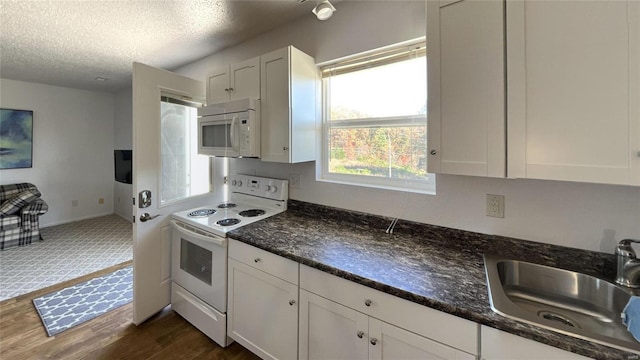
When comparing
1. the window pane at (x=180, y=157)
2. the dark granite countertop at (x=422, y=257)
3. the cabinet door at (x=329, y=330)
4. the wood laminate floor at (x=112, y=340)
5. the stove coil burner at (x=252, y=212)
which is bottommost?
the wood laminate floor at (x=112, y=340)

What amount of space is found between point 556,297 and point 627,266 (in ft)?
0.90

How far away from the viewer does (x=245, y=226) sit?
177 centimetres

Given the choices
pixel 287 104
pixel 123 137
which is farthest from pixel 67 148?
pixel 287 104

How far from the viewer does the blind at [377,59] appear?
163cm

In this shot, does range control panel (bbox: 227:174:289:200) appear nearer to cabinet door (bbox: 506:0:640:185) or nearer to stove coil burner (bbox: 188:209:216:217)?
stove coil burner (bbox: 188:209:216:217)

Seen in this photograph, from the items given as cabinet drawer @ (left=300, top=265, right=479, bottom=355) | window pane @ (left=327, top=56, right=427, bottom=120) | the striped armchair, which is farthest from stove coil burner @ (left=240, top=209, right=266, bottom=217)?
the striped armchair

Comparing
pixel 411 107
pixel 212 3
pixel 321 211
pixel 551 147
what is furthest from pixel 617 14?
pixel 212 3

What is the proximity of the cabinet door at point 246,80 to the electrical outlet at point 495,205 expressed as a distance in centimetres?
168

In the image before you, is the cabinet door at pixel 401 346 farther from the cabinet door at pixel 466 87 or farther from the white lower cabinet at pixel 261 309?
the cabinet door at pixel 466 87

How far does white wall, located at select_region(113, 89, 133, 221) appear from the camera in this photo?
15.6ft

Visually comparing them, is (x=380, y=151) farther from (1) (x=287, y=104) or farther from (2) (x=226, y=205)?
(2) (x=226, y=205)

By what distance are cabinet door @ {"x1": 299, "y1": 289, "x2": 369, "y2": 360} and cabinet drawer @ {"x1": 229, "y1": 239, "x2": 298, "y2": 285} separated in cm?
12

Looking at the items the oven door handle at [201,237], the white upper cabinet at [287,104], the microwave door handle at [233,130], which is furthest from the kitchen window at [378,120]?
the oven door handle at [201,237]

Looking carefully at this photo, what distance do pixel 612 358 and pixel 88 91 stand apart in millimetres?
A: 6832
